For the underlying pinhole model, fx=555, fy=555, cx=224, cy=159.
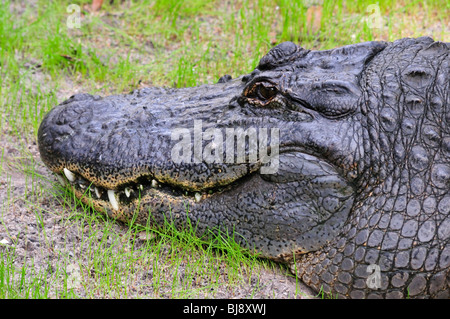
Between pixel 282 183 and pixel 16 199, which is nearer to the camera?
pixel 282 183

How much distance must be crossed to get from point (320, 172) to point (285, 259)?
1.70 ft

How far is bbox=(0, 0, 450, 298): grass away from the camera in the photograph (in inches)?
118

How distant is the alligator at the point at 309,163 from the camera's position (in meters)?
2.70

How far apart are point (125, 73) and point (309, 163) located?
8.55ft

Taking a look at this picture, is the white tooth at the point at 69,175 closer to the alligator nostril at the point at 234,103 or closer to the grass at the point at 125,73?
the grass at the point at 125,73

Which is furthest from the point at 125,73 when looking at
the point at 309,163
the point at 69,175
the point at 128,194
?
the point at 309,163

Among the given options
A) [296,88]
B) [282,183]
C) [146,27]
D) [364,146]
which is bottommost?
[282,183]

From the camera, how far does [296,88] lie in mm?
2938

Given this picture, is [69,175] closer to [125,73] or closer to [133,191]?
[133,191]

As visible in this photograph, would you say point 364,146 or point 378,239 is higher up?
point 364,146

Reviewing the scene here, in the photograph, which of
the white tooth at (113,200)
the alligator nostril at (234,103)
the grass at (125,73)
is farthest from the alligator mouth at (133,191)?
the alligator nostril at (234,103)

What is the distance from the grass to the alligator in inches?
7.7
